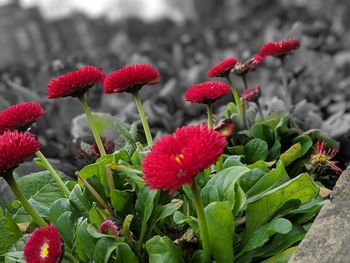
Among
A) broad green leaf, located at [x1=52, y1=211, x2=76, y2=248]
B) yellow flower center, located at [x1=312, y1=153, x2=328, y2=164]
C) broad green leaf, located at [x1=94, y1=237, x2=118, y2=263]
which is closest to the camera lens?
broad green leaf, located at [x1=94, y1=237, x2=118, y2=263]

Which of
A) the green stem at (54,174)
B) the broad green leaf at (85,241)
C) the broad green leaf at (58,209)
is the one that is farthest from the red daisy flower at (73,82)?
the broad green leaf at (85,241)

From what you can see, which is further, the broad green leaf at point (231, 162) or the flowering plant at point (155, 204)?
the broad green leaf at point (231, 162)

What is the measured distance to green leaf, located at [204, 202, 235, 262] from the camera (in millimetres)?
1539

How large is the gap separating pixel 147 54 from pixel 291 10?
6.35m

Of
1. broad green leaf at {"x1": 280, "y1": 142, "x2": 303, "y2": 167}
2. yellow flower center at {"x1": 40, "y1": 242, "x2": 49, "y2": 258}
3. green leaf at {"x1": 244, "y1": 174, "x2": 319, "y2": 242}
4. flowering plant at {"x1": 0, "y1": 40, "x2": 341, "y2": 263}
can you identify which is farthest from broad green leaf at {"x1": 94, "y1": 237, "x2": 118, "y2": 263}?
broad green leaf at {"x1": 280, "y1": 142, "x2": 303, "y2": 167}

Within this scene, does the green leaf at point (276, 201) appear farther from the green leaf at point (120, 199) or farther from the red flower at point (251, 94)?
the red flower at point (251, 94)

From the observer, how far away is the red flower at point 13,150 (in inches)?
59.2

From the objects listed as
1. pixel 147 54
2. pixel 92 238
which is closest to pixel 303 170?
pixel 92 238

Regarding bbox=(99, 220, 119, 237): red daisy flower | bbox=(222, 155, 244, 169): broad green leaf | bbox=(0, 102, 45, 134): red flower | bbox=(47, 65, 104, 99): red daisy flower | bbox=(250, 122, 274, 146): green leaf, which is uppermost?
bbox=(47, 65, 104, 99): red daisy flower

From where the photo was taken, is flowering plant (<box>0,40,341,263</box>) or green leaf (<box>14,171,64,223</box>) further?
green leaf (<box>14,171,64,223</box>)

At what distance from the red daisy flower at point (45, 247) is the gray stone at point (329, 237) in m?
0.65

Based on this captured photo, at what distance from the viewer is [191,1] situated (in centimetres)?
2980

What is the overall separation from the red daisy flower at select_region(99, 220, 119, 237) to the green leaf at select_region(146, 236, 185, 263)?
0.40ft

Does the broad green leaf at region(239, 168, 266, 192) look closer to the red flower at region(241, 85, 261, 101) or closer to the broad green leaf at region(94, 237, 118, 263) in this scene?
the broad green leaf at region(94, 237, 118, 263)
